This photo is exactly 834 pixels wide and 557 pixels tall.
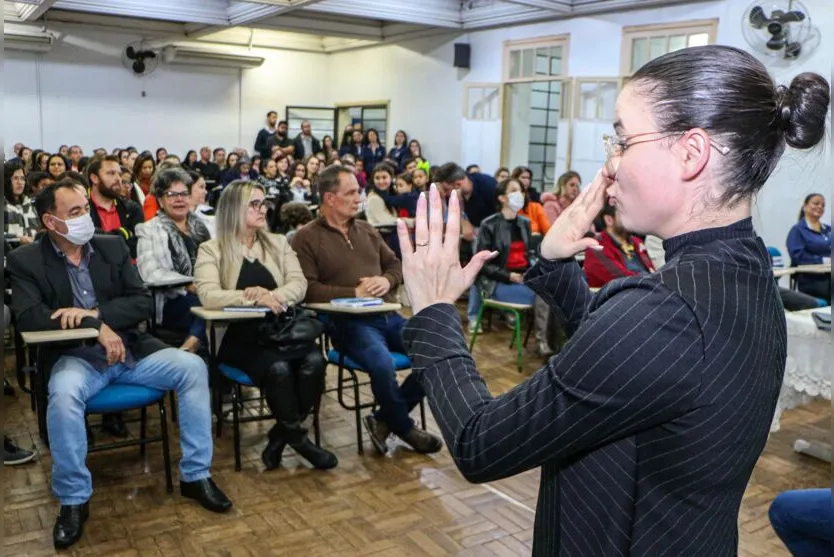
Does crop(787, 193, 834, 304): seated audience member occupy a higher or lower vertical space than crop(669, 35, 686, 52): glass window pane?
lower

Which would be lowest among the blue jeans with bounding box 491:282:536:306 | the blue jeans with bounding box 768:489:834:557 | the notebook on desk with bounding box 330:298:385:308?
the blue jeans with bounding box 491:282:536:306

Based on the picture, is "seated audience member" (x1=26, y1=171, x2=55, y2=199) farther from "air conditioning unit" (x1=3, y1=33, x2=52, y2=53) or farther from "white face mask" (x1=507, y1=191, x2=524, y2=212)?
"air conditioning unit" (x1=3, y1=33, x2=52, y2=53)

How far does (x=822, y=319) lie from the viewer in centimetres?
329

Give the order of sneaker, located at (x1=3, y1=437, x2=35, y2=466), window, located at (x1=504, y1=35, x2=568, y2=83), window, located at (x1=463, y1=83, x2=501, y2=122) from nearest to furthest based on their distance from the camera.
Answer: sneaker, located at (x1=3, y1=437, x2=35, y2=466) → window, located at (x1=504, y1=35, x2=568, y2=83) → window, located at (x1=463, y1=83, x2=501, y2=122)

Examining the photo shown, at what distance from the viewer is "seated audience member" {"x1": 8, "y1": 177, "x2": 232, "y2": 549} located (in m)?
2.56

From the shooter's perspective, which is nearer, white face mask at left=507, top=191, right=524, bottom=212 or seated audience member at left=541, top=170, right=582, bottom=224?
white face mask at left=507, top=191, right=524, bottom=212

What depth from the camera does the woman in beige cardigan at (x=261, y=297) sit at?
310cm

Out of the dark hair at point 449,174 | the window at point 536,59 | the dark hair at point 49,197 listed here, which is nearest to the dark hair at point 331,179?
the dark hair at point 49,197

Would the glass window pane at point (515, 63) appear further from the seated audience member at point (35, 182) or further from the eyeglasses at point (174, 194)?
the eyeglasses at point (174, 194)

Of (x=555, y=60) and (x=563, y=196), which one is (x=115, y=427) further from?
(x=555, y=60)

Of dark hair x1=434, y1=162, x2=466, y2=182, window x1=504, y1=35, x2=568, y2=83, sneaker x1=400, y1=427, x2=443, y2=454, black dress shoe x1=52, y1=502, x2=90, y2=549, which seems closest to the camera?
black dress shoe x1=52, y1=502, x2=90, y2=549

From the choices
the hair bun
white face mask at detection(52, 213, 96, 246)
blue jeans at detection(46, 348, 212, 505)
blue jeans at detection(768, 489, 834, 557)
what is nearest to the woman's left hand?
the hair bun

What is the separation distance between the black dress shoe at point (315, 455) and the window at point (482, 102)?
7.85 meters

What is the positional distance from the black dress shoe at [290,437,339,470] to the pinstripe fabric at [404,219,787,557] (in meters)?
2.33
